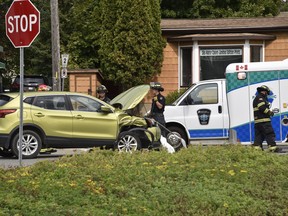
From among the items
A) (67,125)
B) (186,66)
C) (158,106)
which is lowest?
(67,125)

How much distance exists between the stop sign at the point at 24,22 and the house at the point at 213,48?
15.6 metres

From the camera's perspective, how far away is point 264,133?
1472 cm

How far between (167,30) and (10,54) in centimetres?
1587

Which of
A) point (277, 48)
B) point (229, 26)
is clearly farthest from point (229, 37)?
point (277, 48)

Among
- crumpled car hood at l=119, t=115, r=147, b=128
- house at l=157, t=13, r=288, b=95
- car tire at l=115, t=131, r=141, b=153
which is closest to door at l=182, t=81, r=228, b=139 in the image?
crumpled car hood at l=119, t=115, r=147, b=128

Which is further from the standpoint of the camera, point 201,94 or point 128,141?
point 201,94

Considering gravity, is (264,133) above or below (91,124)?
below

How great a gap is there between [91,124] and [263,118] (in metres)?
4.04

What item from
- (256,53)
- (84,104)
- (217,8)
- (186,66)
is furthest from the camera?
(217,8)

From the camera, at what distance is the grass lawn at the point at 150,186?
6.35 meters

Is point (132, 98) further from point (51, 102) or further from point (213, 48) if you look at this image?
point (213, 48)

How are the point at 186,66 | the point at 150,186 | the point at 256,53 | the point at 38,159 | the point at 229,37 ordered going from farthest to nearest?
the point at 186,66
the point at 256,53
the point at 229,37
the point at 38,159
the point at 150,186

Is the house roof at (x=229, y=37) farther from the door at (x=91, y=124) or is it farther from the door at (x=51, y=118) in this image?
the door at (x=51, y=118)

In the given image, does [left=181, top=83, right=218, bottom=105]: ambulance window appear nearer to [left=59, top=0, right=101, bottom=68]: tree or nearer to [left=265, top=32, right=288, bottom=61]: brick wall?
[left=265, top=32, right=288, bottom=61]: brick wall
